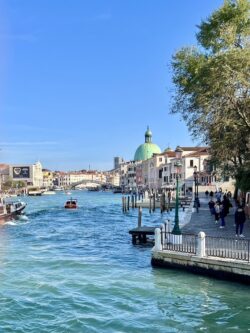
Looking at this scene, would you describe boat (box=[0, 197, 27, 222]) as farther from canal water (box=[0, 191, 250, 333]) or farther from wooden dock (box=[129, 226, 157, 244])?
canal water (box=[0, 191, 250, 333])

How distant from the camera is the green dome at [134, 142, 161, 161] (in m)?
175

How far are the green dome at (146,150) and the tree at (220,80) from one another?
14519cm

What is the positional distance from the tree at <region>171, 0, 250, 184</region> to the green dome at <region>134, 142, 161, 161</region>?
145m

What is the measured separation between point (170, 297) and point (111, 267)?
568cm

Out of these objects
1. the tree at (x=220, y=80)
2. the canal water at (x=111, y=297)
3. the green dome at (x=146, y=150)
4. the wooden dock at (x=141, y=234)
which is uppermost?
the green dome at (x=146, y=150)

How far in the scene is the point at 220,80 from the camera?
2370 cm

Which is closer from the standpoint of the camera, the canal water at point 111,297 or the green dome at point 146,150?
the canal water at point 111,297

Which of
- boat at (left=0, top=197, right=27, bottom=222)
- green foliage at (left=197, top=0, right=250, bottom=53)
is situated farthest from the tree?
boat at (left=0, top=197, right=27, bottom=222)

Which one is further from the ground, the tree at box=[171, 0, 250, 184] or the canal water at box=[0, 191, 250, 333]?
the tree at box=[171, 0, 250, 184]

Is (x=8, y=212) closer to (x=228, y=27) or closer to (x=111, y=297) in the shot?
(x=228, y=27)

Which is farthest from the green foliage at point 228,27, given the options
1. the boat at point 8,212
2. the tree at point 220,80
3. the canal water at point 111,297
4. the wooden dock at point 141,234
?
the boat at point 8,212

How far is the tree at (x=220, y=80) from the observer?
78.1 feet

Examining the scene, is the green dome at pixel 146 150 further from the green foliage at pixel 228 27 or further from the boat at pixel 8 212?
the green foliage at pixel 228 27

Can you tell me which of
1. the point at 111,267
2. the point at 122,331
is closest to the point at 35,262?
the point at 111,267
